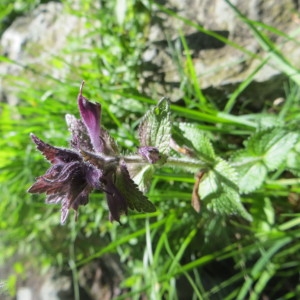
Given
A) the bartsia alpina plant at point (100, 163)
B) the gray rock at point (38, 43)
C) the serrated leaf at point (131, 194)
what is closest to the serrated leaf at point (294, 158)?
the bartsia alpina plant at point (100, 163)

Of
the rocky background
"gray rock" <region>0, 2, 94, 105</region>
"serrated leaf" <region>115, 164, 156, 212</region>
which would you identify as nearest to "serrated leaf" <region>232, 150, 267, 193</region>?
the rocky background

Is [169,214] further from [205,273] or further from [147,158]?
[147,158]

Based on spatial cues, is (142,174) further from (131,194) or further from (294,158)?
(294,158)

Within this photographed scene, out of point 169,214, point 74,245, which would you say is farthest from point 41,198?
point 169,214

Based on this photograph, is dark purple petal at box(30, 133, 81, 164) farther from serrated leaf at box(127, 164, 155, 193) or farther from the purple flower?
serrated leaf at box(127, 164, 155, 193)

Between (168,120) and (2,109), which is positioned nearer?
(168,120)

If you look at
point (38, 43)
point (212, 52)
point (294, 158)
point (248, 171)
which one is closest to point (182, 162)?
point (248, 171)
